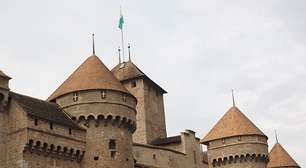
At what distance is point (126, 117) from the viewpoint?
127 feet

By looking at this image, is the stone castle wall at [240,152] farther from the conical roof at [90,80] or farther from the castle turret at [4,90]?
the castle turret at [4,90]

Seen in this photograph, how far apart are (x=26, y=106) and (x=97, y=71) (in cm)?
723

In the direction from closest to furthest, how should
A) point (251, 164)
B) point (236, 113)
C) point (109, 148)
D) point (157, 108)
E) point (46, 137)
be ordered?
point (46, 137) → point (109, 148) → point (251, 164) → point (236, 113) → point (157, 108)

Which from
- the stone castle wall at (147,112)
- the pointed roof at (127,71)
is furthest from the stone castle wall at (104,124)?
the pointed roof at (127,71)

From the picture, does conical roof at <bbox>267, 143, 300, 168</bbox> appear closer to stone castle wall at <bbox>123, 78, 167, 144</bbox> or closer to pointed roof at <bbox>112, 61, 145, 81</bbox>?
stone castle wall at <bbox>123, 78, 167, 144</bbox>

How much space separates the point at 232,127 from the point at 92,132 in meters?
17.0

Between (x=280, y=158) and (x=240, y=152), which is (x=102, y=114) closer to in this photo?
(x=240, y=152)

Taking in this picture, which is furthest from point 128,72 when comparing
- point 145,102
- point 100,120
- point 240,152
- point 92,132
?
point 92,132

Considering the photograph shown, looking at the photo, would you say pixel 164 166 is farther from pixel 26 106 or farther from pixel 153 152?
pixel 26 106

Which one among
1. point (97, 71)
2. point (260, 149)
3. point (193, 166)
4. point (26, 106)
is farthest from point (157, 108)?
point (26, 106)

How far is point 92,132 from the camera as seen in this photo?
37500mm

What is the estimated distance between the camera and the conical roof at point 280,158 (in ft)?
195

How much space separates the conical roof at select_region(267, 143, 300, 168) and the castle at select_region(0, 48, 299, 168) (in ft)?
33.1

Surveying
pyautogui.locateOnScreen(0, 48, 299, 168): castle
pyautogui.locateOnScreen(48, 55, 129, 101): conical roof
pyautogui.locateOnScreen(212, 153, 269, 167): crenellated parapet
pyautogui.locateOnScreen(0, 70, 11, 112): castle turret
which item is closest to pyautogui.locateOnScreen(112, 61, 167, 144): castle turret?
pyautogui.locateOnScreen(0, 48, 299, 168): castle
